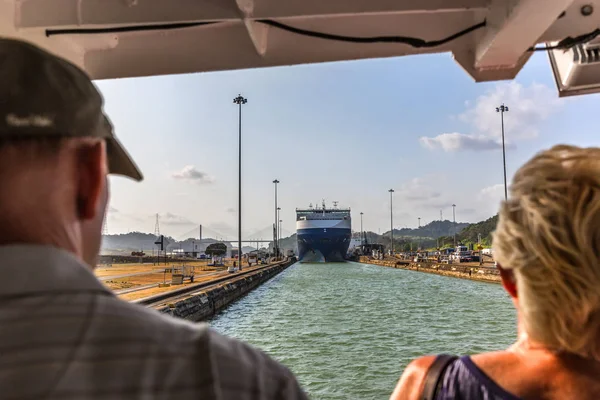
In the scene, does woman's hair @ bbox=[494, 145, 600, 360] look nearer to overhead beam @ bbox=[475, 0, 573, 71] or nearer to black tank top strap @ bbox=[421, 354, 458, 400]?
black tank top strap @ bbox=[421, 354, 458, 400]

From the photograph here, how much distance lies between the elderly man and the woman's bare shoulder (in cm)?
61

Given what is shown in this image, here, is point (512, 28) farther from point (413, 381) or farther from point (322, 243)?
point (322, 243)

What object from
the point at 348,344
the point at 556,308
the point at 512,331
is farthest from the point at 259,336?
the point at 556,308

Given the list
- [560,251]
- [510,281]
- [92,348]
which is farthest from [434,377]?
[92,348]

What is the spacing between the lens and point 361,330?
1338cm

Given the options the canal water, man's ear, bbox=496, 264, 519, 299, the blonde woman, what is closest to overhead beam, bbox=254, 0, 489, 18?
the blonde woman

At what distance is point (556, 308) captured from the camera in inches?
42.6

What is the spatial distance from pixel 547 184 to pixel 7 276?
1.03 metres

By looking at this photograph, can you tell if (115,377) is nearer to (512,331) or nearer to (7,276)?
(7,276)

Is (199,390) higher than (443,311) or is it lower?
higher

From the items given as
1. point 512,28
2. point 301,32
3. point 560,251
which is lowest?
point 560,251

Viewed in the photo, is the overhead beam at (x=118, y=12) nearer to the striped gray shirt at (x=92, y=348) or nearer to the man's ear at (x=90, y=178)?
the man's ear at (x=90, y=178)

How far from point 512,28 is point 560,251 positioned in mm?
1653

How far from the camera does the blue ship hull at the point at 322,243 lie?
6106cm
